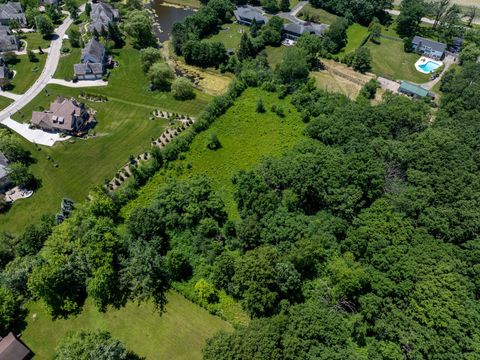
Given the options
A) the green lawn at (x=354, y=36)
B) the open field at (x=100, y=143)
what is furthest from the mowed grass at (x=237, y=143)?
the green lawn at (x=354, y=36)

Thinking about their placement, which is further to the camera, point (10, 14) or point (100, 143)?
point (10, 14)

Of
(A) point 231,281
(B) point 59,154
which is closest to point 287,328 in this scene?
(A) point 231,281

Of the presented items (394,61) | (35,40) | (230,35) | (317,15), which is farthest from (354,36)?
(35,40)

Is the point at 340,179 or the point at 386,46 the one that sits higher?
the point at 386,46

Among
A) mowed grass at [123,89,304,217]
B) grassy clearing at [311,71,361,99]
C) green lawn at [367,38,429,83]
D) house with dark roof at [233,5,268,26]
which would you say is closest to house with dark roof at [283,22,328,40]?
house with dark roof at [233,5,268,26]

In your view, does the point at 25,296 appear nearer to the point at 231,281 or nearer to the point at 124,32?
the point at 231,281

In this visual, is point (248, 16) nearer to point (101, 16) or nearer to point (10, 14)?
point (101, 16)

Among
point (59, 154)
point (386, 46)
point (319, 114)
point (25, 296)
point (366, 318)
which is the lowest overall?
point (25, 296)
